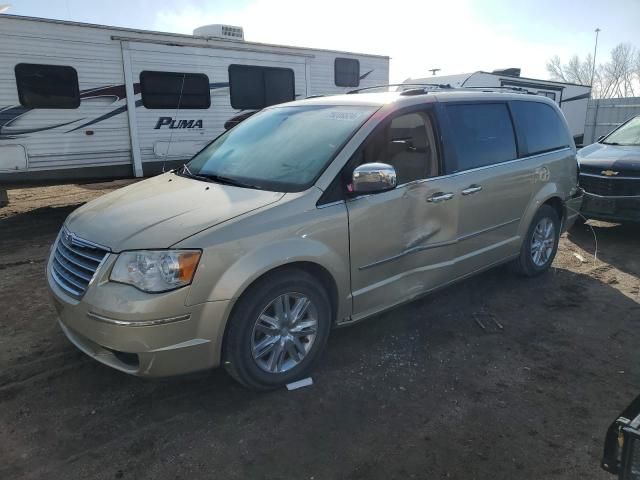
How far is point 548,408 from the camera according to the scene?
118 inches

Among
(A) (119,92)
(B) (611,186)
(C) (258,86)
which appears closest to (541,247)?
(B) (611,186)

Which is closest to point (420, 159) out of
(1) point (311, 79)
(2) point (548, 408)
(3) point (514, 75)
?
(2) point (548, 408)

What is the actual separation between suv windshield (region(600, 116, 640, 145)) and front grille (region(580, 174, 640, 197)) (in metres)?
1.04

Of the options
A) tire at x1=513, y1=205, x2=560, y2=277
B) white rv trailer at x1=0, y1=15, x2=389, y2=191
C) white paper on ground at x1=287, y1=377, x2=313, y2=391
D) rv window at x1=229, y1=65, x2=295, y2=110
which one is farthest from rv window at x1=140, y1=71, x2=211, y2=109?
white paper on ground at x1=287, y1=377, x2=313, y2=391

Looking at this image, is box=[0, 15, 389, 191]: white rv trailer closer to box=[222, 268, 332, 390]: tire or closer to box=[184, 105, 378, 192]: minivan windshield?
box=[184, 105, 378, 192]: minivan windshield

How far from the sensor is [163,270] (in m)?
2.64

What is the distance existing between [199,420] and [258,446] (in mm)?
433

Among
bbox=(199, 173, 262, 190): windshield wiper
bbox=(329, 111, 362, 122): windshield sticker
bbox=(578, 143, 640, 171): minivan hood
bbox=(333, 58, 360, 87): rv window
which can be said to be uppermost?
bbox=(333, 58, 360, 87): rv window

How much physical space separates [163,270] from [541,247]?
4.03 metres

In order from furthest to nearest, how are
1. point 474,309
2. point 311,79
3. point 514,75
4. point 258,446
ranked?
point 514,75 → point 311,79 → point 474,309 → point 258,446

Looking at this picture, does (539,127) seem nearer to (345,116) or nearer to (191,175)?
(345,116)

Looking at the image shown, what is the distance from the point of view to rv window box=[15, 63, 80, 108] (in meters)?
7.28

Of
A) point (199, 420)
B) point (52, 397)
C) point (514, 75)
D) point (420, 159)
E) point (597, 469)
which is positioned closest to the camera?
point (597, 469)

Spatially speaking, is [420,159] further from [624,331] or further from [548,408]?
[624,331]
